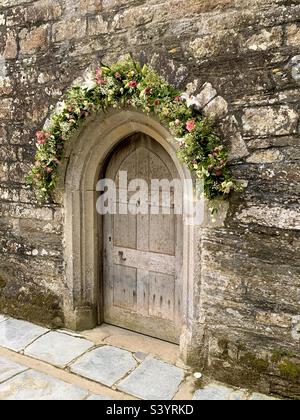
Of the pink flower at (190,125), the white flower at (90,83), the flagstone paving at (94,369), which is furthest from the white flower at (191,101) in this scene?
the flagstone paving at (94,369)

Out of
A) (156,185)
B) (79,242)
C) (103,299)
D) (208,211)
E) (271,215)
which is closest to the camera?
(271,215)

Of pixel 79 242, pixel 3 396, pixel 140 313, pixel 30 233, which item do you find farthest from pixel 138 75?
pixel 3 396

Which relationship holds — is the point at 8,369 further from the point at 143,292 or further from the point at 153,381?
the point at 143,292

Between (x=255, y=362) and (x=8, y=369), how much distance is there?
1.93m

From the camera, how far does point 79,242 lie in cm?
346

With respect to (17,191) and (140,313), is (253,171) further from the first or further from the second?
(17,191)

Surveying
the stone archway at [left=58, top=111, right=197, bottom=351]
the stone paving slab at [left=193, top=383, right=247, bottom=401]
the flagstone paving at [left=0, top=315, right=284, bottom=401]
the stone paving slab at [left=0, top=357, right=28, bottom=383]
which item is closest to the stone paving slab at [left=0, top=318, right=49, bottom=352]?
the flagstone paving at [left=0, top=315, right=284, bottom=401]

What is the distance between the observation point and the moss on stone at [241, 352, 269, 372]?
261cm

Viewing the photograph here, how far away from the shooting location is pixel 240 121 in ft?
8.32

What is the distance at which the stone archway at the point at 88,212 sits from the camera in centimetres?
298

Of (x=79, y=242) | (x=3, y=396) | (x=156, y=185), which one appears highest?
(x=156, y=185)

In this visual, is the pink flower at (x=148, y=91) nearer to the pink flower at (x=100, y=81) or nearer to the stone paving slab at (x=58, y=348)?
the pink flower at (x=100, y=81)

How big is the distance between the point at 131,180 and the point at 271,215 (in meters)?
1.39

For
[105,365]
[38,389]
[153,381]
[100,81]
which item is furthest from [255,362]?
[100,81]
